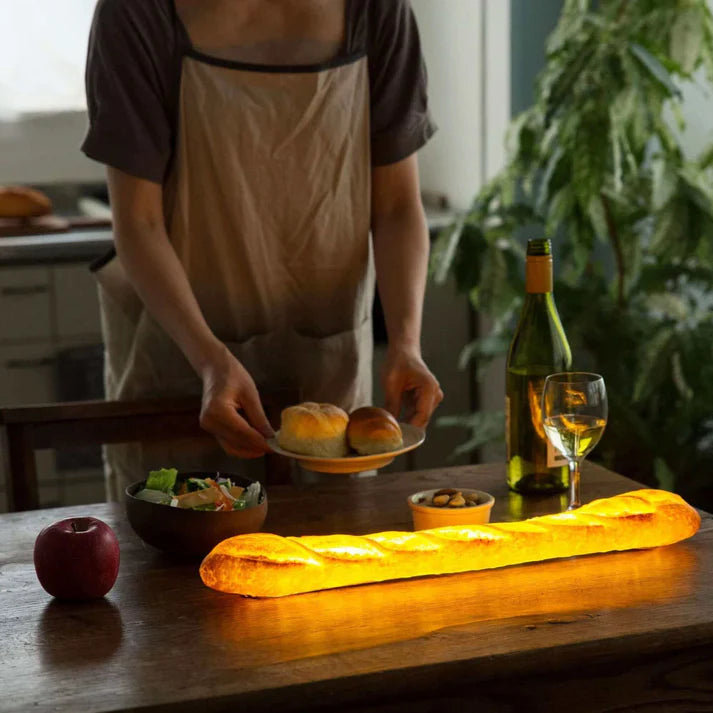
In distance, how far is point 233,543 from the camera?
1129 millimetres

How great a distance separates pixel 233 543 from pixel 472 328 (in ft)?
7.32

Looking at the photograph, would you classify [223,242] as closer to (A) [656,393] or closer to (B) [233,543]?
(B) [233,543]

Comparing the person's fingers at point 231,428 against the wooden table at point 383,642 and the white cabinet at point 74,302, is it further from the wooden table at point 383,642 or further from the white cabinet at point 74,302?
the white cabinet at point 74,302

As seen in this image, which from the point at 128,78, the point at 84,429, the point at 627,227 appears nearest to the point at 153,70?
the point at 128,78

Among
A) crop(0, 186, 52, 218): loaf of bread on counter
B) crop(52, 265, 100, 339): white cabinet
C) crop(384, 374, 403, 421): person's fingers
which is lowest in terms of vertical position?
crop(52, 265, 100, 339): white cabinet

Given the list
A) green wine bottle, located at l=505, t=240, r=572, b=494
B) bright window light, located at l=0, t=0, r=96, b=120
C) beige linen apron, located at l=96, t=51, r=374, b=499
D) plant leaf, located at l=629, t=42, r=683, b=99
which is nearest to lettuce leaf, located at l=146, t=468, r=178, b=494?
green wine bottle, located at l=505, t=240, r=572, b=494

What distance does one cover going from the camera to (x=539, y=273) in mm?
1365

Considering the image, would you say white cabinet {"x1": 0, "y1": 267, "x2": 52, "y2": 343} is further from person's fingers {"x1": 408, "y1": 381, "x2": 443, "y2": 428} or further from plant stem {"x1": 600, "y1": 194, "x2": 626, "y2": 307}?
person's fingers {"x1": 408, "y1": 381, "x2": 443, "y2": 428}

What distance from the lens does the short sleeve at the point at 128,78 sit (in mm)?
1629

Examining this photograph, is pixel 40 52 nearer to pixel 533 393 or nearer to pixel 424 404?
pixel 424 404

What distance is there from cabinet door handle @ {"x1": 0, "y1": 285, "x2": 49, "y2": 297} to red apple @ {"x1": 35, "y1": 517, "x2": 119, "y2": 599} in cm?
204

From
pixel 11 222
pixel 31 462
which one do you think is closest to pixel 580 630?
pixel 31 462

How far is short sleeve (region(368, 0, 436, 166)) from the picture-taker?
5.78ft

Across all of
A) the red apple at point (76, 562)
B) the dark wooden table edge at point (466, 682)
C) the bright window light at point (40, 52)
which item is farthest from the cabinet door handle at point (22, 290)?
the dark wooden table edge at point (466, 682)
